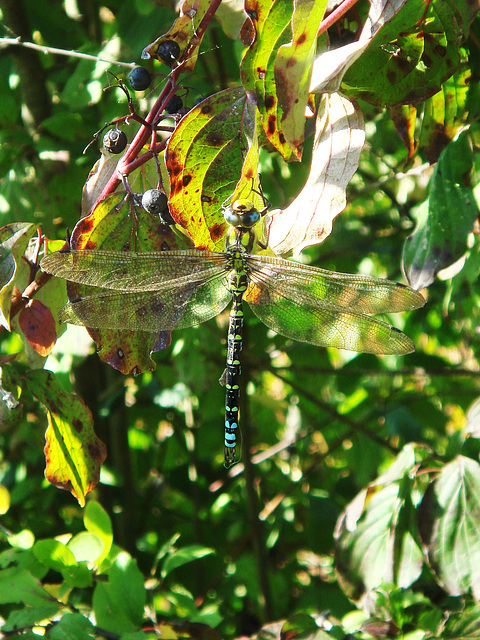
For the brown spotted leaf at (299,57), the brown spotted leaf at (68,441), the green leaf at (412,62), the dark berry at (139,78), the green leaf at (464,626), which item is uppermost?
the dark berry at (139,78)

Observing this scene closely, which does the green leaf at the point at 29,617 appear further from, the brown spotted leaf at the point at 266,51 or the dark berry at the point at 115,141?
the brown spotted leaf at the point at 266,51

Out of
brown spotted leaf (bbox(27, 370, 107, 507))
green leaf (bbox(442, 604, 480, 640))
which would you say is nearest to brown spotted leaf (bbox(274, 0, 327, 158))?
brown spotted leaf (bbox(27, 370, 107, 507))

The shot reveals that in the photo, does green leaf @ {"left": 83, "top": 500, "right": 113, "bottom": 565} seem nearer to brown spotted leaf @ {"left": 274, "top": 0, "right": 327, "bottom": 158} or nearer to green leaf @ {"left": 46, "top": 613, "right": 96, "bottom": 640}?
green leaf @ {"left": 46, "top": 613, "right": 96, "bottom": 640}

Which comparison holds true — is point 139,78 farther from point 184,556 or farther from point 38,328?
point 184,556

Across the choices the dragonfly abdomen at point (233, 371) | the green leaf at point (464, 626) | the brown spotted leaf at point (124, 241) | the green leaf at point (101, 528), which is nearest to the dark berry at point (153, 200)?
the brown spotted leaf at point (124, 241)

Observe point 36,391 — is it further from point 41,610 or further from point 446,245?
point 446,245

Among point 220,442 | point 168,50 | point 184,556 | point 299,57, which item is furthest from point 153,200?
point 220,442
